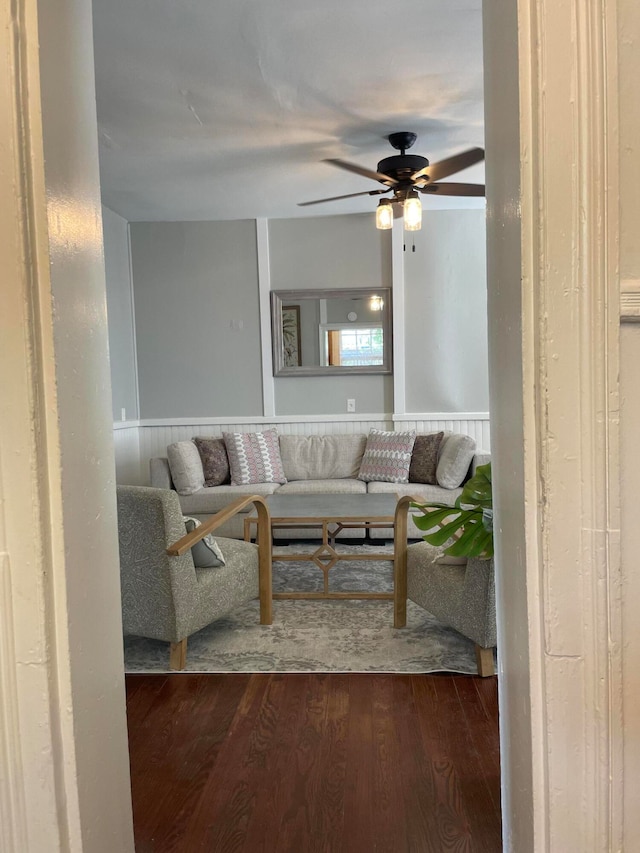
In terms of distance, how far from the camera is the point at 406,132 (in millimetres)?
3566

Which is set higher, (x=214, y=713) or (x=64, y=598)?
(x=64, y=598)

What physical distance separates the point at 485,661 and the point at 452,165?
250 cm

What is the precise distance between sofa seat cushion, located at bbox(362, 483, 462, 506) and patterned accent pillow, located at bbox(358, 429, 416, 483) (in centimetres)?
9

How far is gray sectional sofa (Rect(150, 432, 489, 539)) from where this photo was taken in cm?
463

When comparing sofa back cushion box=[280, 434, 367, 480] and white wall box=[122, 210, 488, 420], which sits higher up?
white wall box=[122, 210, 488, 420]

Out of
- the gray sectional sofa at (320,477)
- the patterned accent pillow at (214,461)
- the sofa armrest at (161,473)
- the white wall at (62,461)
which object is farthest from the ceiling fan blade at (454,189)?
the white wall at (62,461)

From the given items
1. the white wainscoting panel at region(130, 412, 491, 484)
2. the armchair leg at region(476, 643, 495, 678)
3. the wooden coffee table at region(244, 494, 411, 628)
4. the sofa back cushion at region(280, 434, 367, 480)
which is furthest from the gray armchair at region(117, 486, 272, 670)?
the white wainscoting panel at region(130, 412, 491, 484)

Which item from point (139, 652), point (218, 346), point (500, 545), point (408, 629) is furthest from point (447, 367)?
point (500, 545)

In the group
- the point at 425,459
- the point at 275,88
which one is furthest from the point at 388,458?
the point at 275,88

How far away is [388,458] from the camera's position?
495 cm

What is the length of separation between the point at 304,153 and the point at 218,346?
2.12 meters

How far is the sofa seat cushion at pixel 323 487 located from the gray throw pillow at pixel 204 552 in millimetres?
1992

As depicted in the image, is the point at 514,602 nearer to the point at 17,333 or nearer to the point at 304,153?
the point at 17,333

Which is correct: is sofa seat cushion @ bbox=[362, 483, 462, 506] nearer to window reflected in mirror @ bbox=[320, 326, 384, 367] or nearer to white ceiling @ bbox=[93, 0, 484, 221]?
window reflected in mirror @ bbox=[320, 326, 384, 367]
